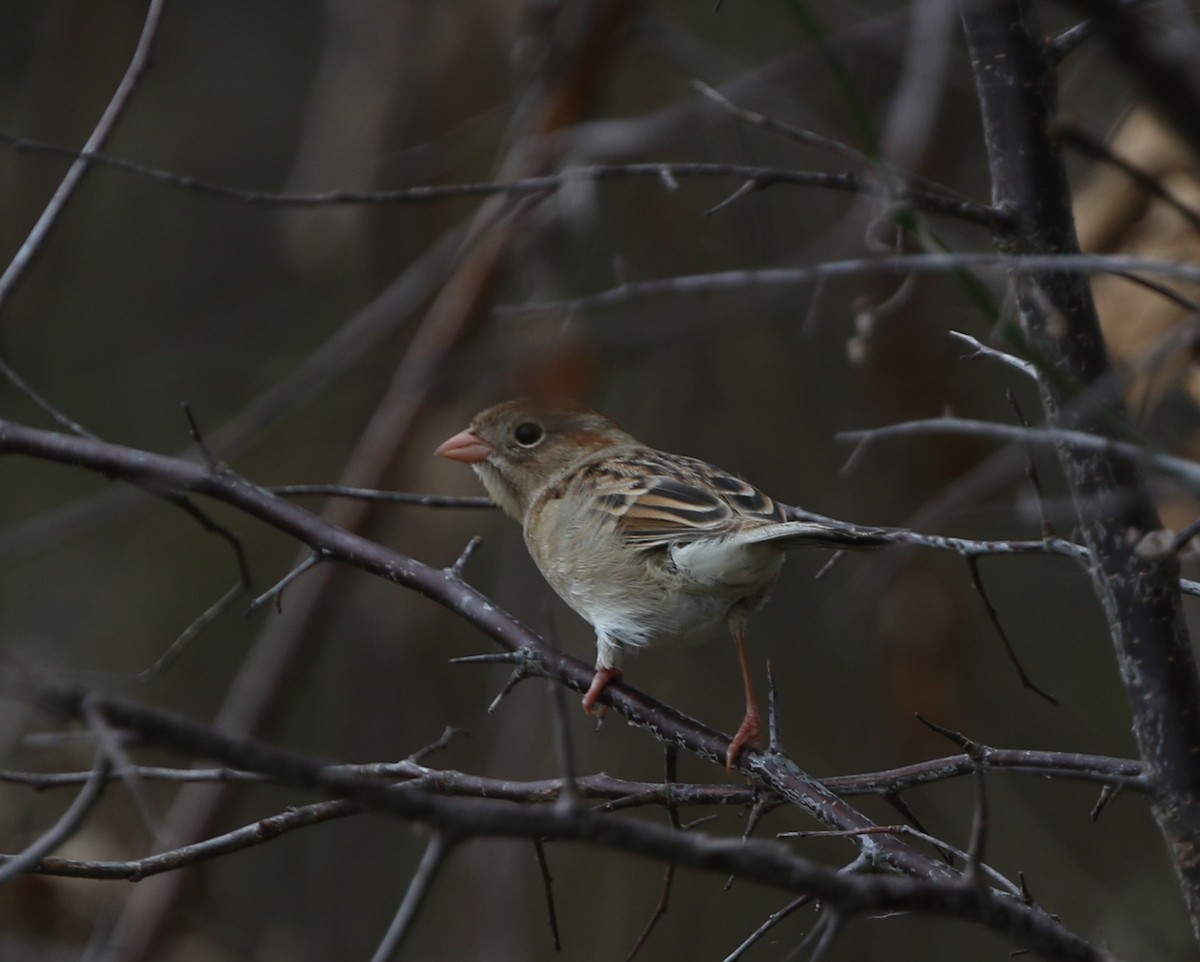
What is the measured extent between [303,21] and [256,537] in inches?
162

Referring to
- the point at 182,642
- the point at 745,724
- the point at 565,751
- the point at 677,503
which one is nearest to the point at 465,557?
the point at 182,642

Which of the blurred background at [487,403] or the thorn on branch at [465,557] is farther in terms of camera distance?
the blurred background at [487,403]

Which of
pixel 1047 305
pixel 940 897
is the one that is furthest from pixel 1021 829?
pixel 940 897

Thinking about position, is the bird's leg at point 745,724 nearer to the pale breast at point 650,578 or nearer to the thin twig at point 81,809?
the pale breast at point 650,578

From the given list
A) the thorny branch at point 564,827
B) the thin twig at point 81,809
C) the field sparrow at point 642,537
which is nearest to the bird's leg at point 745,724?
the field sparrow at point 642,537

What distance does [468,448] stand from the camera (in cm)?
454

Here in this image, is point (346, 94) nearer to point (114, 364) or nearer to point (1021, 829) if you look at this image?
point (114, 364)

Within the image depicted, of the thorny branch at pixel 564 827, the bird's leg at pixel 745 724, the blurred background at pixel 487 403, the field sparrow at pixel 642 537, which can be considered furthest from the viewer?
the blurred background at pixel 487 403

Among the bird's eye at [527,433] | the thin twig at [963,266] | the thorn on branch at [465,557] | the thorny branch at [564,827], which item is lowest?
the thorny branch at [564,827]

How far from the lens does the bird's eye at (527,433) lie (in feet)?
15.0

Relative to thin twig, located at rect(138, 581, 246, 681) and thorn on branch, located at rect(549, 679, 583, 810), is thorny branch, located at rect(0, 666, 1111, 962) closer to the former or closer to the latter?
thorn on branch, located at rect(549, 679, 583, 810)

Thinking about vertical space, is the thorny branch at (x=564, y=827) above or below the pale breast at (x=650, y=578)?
below

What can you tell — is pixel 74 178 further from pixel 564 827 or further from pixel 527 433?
pixel 564 827

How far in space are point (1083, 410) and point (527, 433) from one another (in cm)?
262
